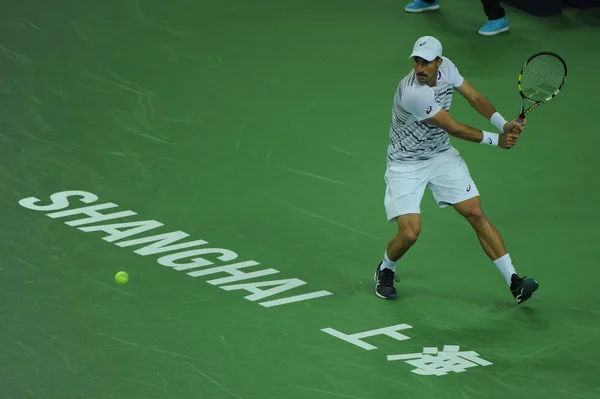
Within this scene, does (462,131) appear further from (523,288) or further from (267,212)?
(267,212)

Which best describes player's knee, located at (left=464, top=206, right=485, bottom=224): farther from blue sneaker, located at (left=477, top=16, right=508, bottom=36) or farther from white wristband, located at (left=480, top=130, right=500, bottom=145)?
blue sneaker, located at (left=477, top=16, right=508, bottom=36)

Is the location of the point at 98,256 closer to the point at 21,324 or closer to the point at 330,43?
the point at 21,324

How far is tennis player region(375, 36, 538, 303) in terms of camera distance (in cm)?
1061

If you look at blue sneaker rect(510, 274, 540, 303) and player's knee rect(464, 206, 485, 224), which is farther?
player's knee rect(464, 206, 485, 224)

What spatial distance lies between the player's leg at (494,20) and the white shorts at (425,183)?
6.18 meters

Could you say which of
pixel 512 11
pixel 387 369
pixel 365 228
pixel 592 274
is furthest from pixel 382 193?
pixel 512 11

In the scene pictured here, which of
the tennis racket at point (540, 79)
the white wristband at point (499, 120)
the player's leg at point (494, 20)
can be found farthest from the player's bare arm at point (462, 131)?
the player's leg at point (494, 20)

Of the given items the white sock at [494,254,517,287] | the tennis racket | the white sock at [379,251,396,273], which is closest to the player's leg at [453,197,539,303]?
the white sock at [494,254,517,287]

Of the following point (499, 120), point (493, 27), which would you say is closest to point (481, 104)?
point (499, 120)

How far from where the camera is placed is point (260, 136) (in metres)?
14.1

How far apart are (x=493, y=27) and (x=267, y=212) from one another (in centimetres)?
567

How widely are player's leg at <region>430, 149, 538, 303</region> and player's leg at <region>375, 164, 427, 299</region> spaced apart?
0.17 meters

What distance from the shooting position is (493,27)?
16703 millimetres

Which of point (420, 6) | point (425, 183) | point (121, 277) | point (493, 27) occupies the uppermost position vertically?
point (420, 6)
